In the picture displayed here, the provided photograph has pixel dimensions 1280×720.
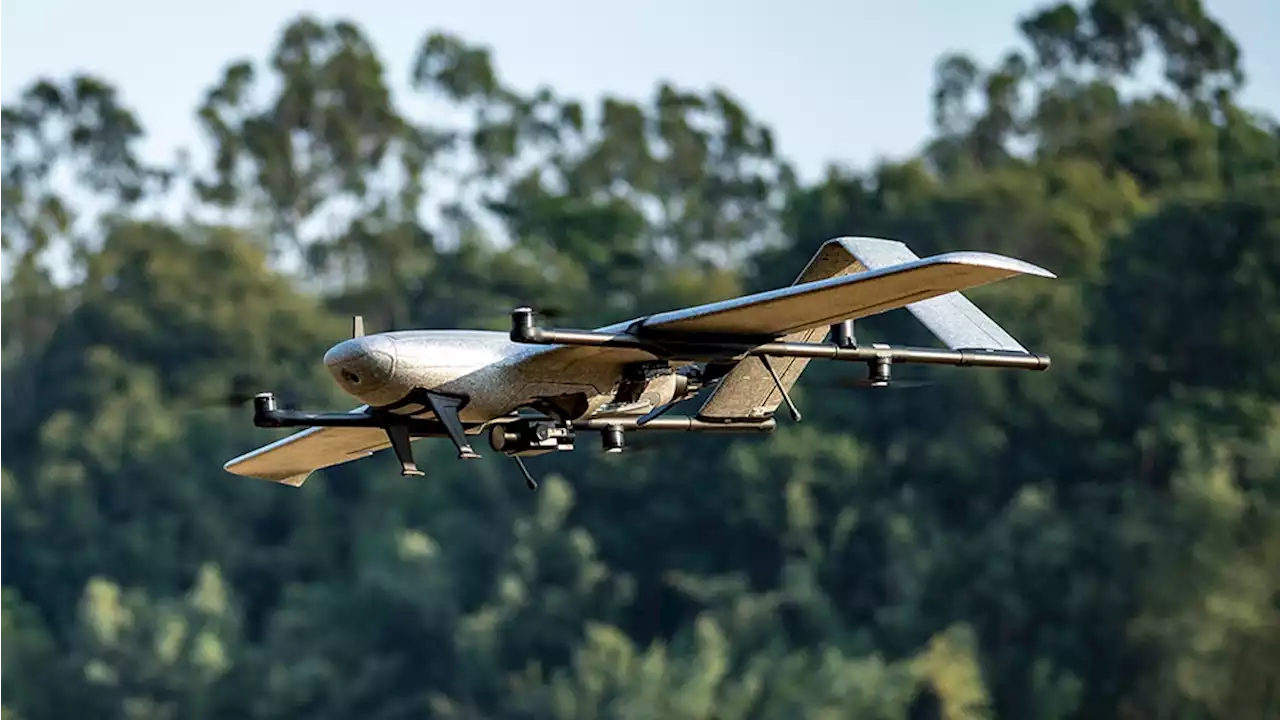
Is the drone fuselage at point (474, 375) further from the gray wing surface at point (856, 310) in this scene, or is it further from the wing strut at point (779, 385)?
the gray wing surface at point (856, 310)

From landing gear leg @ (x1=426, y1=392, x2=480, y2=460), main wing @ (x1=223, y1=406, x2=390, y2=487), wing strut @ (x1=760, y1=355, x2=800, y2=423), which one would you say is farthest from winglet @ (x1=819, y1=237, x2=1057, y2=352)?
main wing @ (x1=223, y1=406, x2=390, y2=487)

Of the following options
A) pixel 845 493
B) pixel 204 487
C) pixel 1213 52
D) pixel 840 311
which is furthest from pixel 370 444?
pixel 1213 52

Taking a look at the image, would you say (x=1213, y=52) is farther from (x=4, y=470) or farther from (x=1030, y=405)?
(x=4, y=470)

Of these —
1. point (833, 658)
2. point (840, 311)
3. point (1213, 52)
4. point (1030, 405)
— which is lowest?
point (833, 658)

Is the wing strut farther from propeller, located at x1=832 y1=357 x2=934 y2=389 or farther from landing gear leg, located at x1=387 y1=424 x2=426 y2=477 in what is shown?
landing gear leg, located at x1=387 y1=424 x2=426 y2=477

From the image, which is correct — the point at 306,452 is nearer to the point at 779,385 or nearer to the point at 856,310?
the point at 779,385

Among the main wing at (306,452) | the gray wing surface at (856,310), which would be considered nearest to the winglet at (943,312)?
the gray wing surface at (856,310)
